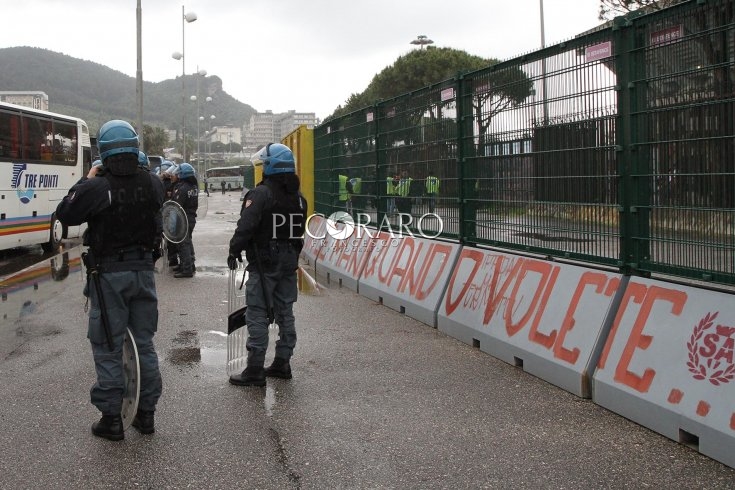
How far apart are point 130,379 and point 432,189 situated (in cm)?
507

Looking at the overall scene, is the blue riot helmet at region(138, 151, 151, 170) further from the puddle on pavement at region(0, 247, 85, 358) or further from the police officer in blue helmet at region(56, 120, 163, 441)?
the puddle on pavement at region(0, 247, 85, 358)

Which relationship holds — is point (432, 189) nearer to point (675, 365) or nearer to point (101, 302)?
point (675, 365)

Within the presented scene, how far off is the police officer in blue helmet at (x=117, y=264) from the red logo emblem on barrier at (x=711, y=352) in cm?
323

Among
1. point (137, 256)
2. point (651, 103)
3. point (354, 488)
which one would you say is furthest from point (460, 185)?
point (354, 488)

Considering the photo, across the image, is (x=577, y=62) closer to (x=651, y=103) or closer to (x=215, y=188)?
(x=651, y=103)

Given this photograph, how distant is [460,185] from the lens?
823 cm

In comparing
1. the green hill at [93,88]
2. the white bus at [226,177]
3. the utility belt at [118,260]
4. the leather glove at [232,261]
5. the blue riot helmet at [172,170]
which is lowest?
the leather glove at [232,261]

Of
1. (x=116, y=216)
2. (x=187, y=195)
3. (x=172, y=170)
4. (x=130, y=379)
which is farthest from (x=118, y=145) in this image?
(x=172, y=170)

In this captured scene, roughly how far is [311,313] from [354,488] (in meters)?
5.28

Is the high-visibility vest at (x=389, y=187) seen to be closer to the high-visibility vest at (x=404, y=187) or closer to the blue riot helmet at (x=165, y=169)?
the high-visibility vest at (x=404, y=187)

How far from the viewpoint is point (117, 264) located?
15.2 feet

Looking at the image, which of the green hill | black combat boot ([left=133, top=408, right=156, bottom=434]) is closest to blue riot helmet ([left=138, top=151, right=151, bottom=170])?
black combat boot ([left=133, top=408, right=156, bottom=434])

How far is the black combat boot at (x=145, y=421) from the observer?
15.4ft

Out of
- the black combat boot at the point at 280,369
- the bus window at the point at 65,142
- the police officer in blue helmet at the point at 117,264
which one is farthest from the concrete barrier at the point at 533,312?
the bus window at the point at 65,142
